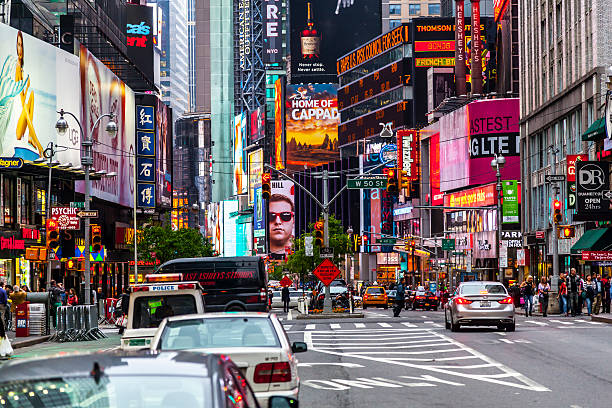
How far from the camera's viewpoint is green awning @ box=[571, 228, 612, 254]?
56500mm

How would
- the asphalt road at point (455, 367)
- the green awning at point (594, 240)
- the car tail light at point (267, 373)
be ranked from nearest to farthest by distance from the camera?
1. the car tail light at point (267, 373)
2. the asphalt road at point (455, 367)
3. the green awning at point (594, 240)

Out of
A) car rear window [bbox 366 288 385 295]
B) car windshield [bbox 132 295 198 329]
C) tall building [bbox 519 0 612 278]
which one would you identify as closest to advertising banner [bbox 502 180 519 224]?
tall building [bbox 519 0 612 278]

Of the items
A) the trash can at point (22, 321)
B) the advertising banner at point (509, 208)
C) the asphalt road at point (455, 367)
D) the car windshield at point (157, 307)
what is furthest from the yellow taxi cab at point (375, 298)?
the car windshield at point (157, 307)

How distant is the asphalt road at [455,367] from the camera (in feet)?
52.6

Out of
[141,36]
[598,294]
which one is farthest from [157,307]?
[141,36]

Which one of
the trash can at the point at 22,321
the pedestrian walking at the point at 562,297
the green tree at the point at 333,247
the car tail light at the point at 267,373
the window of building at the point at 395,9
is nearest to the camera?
the car tail light at the point at 267,373

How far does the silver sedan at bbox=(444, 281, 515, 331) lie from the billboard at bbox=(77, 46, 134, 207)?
154 ft

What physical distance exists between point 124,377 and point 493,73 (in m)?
110

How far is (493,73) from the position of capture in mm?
113312

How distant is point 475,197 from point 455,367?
8751 cm

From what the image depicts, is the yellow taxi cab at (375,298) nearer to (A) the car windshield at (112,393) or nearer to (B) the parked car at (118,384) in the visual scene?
(B) the parked car at (118,384)

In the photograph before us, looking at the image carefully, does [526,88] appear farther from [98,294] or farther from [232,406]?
[232,406]

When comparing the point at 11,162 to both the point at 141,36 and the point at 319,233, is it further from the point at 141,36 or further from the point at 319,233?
the point at 141,36

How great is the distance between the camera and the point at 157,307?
61.1 ft
